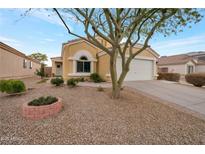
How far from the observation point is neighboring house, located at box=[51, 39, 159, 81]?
41.7ft

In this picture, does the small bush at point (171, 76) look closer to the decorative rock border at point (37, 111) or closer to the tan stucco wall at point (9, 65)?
the decorative rock border at point (37, 111)

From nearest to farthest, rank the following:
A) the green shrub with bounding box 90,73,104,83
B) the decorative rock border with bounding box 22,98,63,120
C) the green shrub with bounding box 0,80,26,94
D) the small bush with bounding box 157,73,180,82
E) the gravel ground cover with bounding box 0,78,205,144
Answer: the gravel ground cover with bounding box 0,78,205,144 < the decorative rock border with bounding box 22,98,63,120 < the green shrub with bounding box 0,80,26,94 < the green shrub with bounding box 90,73,104,83 < the small bush with bounding box 157,73,180,82

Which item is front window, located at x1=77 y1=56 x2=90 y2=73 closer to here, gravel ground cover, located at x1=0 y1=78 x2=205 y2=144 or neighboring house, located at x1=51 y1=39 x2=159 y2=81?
neighboring house, located at x1=51 y1=39 x2=159 y2=81

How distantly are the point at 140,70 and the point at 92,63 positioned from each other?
208 inches

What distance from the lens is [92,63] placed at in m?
13.6

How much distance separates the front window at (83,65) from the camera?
1309 centimetres

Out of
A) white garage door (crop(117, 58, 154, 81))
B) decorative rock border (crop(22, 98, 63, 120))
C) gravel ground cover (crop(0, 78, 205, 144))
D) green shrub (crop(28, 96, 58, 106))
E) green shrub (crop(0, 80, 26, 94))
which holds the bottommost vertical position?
gravel ground cover (crop(0, 78, 205, 144))

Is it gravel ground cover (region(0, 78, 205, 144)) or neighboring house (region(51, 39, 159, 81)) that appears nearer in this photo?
gravel ground cover (region(0, 78, 205, 144))

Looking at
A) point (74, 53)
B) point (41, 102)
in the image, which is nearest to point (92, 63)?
point (74, 53)

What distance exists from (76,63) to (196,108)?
10174mm

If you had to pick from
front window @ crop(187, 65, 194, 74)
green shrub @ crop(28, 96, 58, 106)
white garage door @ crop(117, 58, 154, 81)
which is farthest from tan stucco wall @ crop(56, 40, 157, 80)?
front window @ crop(187, 65, 194, 74)

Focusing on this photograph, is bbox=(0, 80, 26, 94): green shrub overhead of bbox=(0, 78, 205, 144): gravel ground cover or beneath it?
overhead
